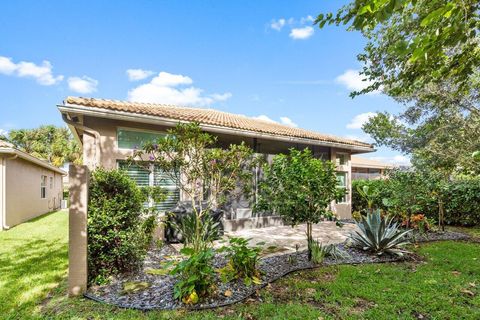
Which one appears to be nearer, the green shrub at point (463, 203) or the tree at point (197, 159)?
the tree at point (197, 159)

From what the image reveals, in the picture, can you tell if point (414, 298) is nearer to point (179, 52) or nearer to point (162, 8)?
point (162, 8)

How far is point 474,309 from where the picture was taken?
398 centimetres

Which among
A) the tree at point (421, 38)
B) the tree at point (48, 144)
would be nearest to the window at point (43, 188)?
the tree at point (48, 144)

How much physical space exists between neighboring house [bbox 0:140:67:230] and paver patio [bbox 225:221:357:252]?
10.3 metres

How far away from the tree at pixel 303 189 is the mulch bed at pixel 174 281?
109cm

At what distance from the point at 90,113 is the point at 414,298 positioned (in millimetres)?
9140

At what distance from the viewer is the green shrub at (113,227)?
5008mm

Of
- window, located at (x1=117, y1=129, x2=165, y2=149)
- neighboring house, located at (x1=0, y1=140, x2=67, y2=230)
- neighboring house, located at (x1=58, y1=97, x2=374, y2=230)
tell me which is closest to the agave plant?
neighboring house, located at (x1=58, y1=97, x2=374, y2=230)

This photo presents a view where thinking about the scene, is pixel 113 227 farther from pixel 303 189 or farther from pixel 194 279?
pixel 303 189

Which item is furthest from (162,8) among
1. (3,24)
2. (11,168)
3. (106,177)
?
(11,168)

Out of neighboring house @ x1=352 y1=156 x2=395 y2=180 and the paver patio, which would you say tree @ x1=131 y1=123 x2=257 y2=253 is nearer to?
the paver patio

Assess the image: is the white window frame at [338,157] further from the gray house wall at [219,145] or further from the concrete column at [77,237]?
the concrete column at [77,237]

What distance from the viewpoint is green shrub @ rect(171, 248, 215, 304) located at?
418 centimetres

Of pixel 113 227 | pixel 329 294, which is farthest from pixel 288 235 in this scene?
pixel 113 227
